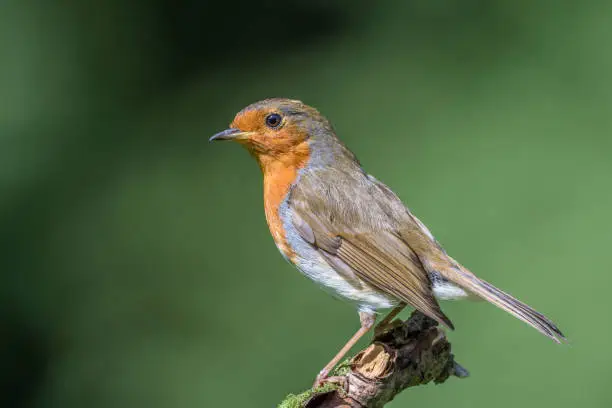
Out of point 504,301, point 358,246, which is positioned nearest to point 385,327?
point 358,246

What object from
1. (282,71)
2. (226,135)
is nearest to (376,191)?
(226,135)

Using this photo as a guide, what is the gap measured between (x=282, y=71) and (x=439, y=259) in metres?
2.45

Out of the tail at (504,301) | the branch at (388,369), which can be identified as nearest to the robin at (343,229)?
the tail at (504,301)

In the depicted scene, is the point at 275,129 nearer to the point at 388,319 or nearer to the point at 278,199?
the point at 278,199

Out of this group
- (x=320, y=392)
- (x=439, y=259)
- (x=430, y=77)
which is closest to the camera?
(x=320, y=392)

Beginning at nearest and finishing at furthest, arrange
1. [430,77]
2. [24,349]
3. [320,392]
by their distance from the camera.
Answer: [320,392]
[24,349]
[430,77]

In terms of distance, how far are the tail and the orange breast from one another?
2.23ft

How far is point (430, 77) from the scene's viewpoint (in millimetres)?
5480

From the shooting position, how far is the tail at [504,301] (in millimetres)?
3375

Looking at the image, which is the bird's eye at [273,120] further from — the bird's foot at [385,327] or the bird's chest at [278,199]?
the bird's foot at [385,327]

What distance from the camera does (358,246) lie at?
3.63 metres

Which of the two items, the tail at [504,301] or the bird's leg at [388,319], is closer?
the tail at [504,301]

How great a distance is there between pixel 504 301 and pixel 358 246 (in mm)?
570

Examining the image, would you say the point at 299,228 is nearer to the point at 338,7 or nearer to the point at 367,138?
the point at 367,138
